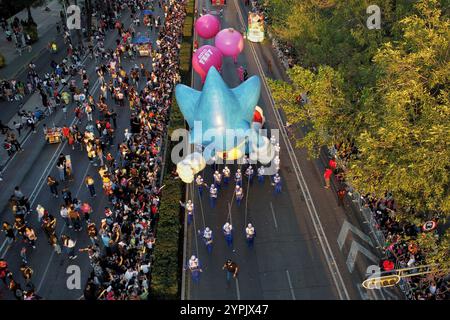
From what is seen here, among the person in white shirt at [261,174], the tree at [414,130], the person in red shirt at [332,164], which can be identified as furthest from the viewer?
the person in red shirt at [332,164]

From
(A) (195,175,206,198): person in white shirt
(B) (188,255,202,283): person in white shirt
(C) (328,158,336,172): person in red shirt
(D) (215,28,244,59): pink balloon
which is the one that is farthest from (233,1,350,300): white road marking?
(D) (215,28,244,59): pink balloon

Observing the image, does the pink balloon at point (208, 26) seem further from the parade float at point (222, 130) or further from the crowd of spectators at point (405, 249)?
the crowd of spectators at point (405, 249)

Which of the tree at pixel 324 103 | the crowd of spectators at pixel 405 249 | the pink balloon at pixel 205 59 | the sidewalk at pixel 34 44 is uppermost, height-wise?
the tree at pixel 324 103

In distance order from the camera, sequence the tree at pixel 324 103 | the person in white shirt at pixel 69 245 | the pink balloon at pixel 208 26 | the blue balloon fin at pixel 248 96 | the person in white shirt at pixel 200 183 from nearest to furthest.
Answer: the person in white shirt at pixel 69 245 < the tree at pixel 324 103 < the person in white shirt at pixel 200 183 < the blue balloon fin at pixel 248 96 < the pink balloon at pixel 208 26

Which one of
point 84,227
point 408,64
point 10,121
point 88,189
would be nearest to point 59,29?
point 10,121

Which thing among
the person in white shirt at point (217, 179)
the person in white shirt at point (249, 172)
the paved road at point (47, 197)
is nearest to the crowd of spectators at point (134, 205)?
the paved road at point (47, 197)

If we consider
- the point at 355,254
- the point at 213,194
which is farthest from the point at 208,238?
the point at 355,254

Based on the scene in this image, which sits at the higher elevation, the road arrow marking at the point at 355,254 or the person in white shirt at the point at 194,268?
the person in white shirt at the point at 194,268

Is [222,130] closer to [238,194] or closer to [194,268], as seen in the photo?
[238,194]
